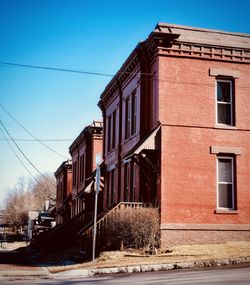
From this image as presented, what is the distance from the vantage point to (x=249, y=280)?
9547 millimetres

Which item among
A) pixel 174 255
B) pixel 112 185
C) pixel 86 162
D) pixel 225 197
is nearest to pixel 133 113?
pixel 112 185

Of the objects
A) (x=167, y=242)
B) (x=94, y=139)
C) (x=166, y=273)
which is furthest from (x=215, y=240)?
(x=94, y=139)

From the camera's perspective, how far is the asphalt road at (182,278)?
969 cm

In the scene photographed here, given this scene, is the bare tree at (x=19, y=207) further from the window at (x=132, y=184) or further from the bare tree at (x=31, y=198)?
the window at (x=132, y=184)

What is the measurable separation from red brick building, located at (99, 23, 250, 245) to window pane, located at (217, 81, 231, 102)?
0.04 metres

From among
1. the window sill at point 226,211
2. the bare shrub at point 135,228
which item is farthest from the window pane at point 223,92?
the bare shrub at point 135,228

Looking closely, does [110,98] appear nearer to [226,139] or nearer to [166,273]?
[226,139]

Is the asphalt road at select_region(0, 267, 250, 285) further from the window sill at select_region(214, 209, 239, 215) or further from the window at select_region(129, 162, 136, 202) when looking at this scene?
the window at select_region(129, 162, 136, 202)

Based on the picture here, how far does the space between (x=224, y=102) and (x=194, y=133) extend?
7.07 ft

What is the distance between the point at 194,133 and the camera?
18.2m

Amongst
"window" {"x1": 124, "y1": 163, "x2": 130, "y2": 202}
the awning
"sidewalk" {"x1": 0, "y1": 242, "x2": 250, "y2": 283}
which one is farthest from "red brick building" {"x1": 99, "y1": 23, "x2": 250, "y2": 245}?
"window" {"x1": 124, "y1": 163, "x2": 130, "y2": 202}

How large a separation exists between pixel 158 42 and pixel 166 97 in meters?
2.41

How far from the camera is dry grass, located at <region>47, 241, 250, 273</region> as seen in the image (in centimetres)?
1394

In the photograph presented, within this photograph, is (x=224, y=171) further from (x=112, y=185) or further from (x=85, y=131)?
(x=85, y=131)
